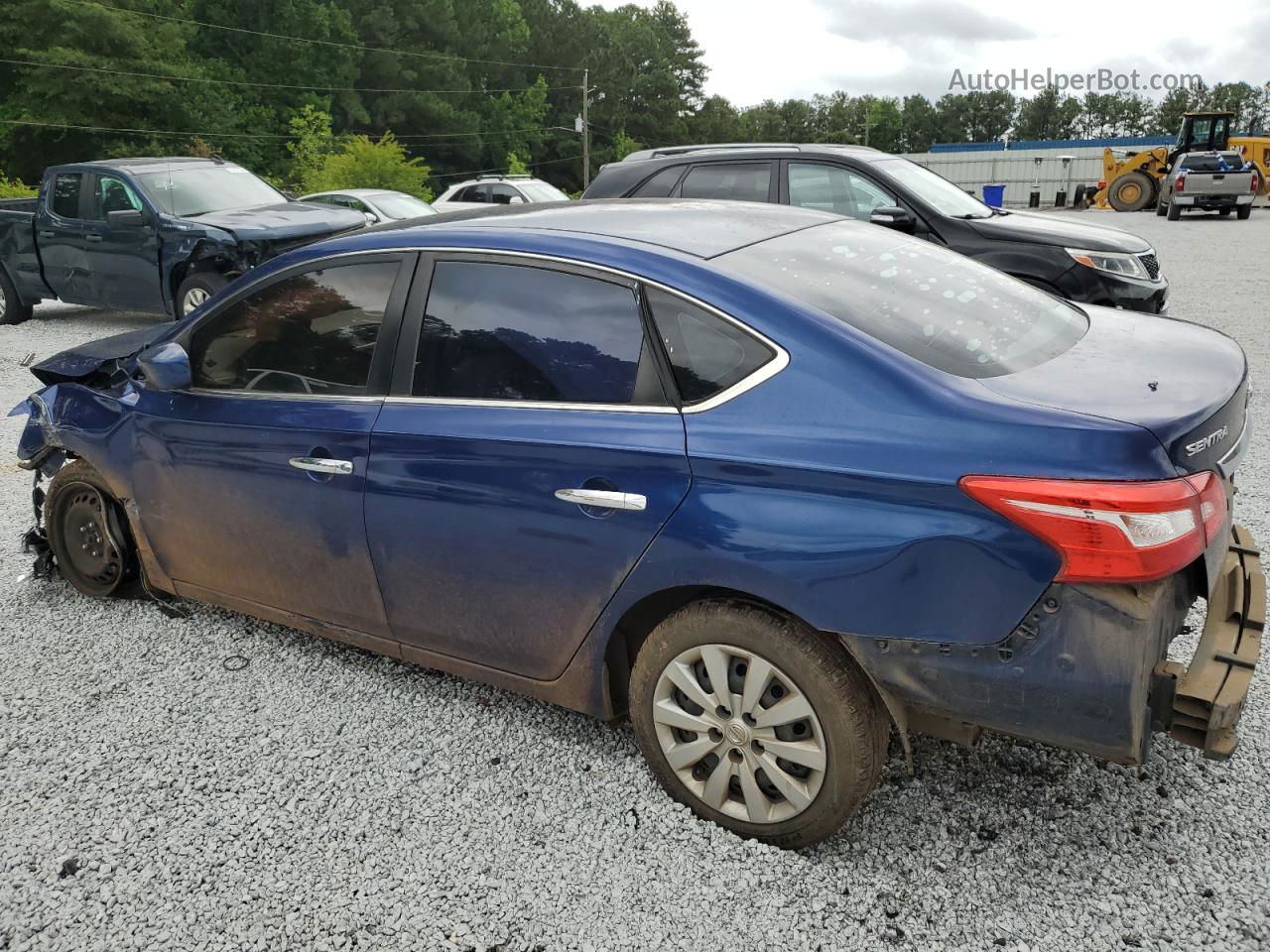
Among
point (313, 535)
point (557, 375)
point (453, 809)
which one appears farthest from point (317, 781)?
point (557, 375)

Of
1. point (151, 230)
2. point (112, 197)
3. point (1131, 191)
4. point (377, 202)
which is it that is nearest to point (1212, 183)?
point (1131, 191)

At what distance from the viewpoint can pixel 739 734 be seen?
8.39ft

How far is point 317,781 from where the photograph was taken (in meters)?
3.01

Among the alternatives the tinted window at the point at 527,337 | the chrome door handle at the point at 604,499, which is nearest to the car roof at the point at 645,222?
the tinted window at the point at 527,337

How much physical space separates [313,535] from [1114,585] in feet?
7.77

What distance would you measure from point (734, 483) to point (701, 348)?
38 centimetres

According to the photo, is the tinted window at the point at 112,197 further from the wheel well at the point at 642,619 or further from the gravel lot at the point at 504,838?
the wheel well at the point at 642,619

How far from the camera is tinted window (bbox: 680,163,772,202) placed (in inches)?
303

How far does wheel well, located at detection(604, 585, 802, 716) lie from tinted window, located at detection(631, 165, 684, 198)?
5868 mm

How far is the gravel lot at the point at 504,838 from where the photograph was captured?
7.83 ft

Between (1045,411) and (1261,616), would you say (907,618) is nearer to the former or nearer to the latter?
(1045,411)

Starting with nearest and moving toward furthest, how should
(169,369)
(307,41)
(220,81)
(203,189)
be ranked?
(169,369) < (203,189) < (220,81) < (307,41)

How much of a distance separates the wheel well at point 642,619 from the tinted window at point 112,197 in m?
→ 9.16

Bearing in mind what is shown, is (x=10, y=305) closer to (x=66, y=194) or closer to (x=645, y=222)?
(x=66, y=194)
